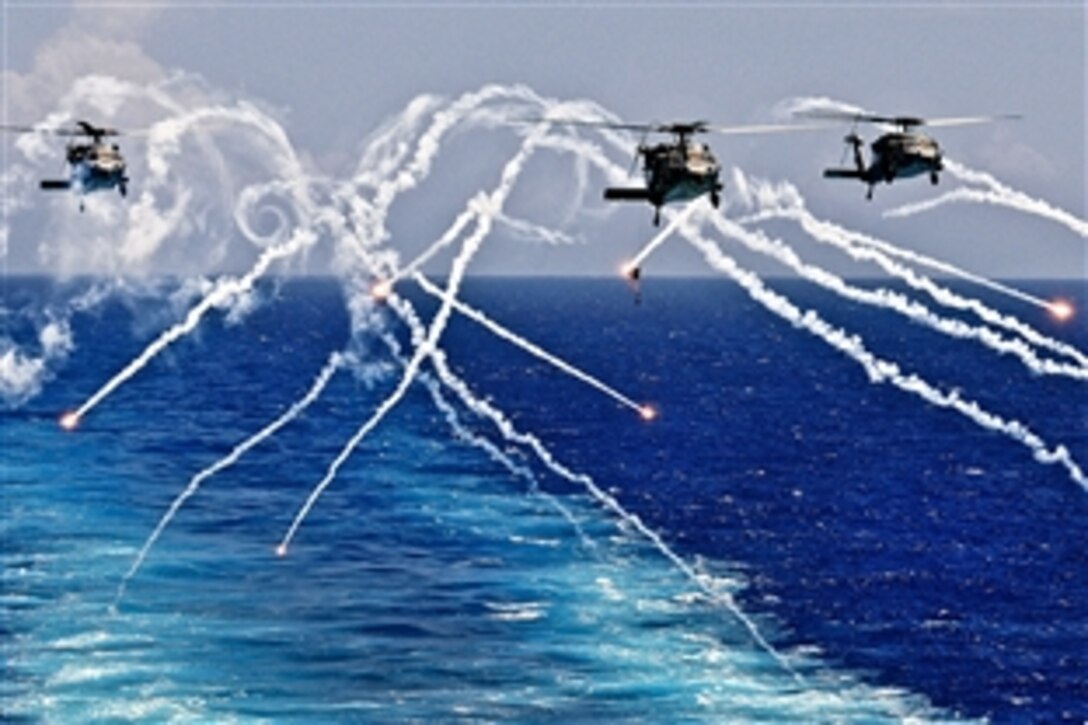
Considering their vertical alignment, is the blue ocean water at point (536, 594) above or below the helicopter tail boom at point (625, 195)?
below

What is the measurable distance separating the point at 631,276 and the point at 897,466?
4686 inches

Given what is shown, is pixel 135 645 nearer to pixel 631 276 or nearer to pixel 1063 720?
pixel 631 276

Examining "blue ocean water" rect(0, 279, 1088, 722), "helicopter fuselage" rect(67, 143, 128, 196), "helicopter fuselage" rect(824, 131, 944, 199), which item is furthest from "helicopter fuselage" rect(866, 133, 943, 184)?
"helicopter fuselage" rect(67, 143, 128, 196)

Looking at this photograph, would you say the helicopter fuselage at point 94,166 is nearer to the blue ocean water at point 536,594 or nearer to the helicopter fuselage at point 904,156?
the blue ocean water at point 536,594

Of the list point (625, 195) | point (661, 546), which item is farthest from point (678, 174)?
point (661, 546)

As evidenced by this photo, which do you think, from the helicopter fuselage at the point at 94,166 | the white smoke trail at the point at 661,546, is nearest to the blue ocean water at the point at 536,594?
the white smoke trail at the point at 661,546

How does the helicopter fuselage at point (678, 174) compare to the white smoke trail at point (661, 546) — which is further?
the white smoke trail at point (661, 546)

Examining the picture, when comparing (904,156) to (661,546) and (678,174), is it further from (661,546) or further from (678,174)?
(661,546)

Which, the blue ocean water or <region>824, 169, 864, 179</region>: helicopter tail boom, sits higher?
<region>824, 169, 864, 179</region>: helicopter tail boom

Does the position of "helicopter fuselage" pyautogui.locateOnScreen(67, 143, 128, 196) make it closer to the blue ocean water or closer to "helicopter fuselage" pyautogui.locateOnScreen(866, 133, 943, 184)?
the blue ocean water

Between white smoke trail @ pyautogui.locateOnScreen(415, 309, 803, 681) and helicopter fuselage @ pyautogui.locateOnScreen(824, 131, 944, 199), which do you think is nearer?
helicopter fuselage @ pyautogui.locateOnScreen(824, 131, 944, 199)

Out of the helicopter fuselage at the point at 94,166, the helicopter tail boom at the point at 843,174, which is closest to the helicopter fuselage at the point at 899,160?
the helicopter tail boom at the point at 843,174

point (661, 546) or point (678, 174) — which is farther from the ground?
point (678, 174)

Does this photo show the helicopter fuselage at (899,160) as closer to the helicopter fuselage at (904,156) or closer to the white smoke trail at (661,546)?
the helicopter fuselage at (904,156)
